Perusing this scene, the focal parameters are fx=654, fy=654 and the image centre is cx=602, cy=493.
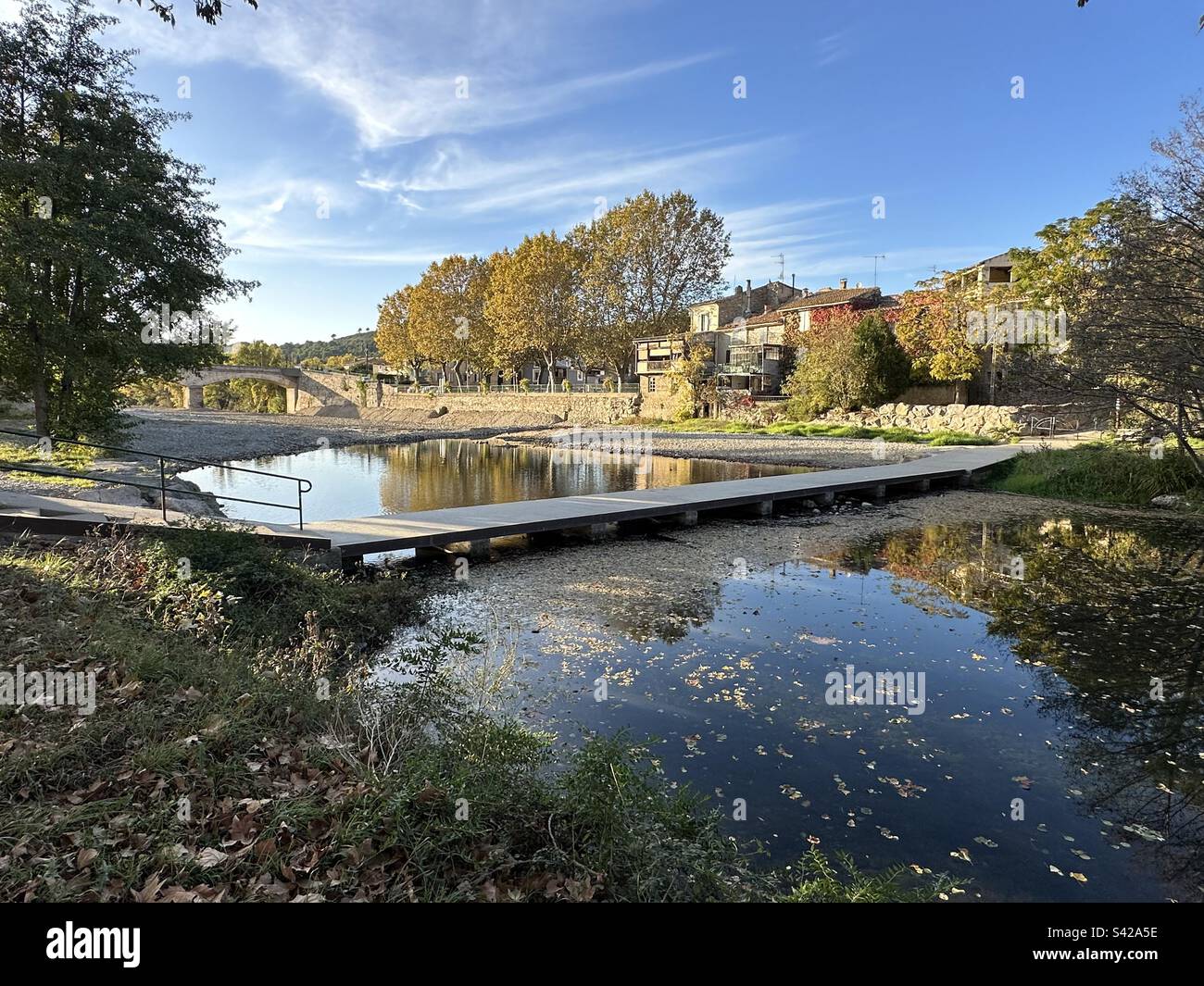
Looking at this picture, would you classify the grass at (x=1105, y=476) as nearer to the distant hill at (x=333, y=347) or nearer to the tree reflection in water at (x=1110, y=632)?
the tree reflection in water at (x=1110, y=632)

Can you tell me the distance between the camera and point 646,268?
157ft

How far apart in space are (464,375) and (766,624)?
72.0 metres

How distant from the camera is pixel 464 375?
76.4 metres

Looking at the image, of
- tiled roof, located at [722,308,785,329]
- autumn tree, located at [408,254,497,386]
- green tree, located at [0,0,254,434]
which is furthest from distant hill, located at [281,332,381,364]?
green tree, located at [0,0,254,434]

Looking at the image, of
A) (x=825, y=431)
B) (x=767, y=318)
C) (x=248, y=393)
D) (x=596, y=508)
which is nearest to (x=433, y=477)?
(x=596, y=508)

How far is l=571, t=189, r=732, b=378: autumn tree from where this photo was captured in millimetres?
46656

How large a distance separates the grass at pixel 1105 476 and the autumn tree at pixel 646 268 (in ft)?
103

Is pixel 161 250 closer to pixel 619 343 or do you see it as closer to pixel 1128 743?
pixel 1128 743

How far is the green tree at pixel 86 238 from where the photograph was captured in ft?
43.8

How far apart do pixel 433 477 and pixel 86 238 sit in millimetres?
13466

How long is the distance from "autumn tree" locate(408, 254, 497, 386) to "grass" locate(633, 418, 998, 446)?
24.0 m

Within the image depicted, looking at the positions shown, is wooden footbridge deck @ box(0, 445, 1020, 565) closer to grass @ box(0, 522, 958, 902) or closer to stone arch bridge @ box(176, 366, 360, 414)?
grass @ box(0, 522, 958, 902)
